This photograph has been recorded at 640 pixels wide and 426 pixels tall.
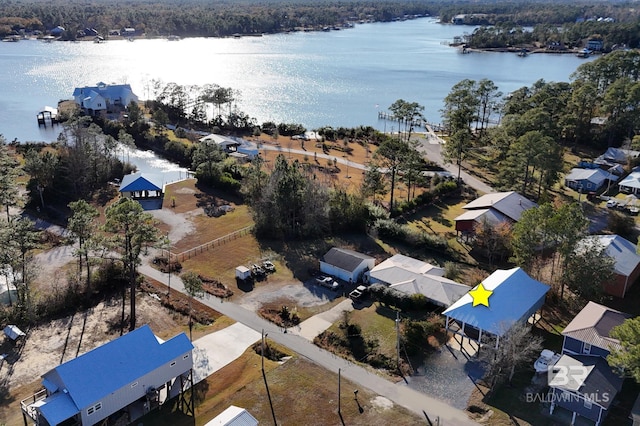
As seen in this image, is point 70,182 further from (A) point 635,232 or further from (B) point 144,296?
(A) point 635,232

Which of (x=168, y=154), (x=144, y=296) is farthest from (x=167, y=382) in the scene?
(x=168, y=154)

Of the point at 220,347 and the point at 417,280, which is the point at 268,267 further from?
the point at 417,280

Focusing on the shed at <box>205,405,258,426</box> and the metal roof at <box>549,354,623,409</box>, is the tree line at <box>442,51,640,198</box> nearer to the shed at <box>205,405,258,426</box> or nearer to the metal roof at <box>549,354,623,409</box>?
the metal roof at <box>549,354,623,409</box>

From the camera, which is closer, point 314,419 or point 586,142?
point 314,419

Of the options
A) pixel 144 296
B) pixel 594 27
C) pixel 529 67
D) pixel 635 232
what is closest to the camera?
pixel 144 296
